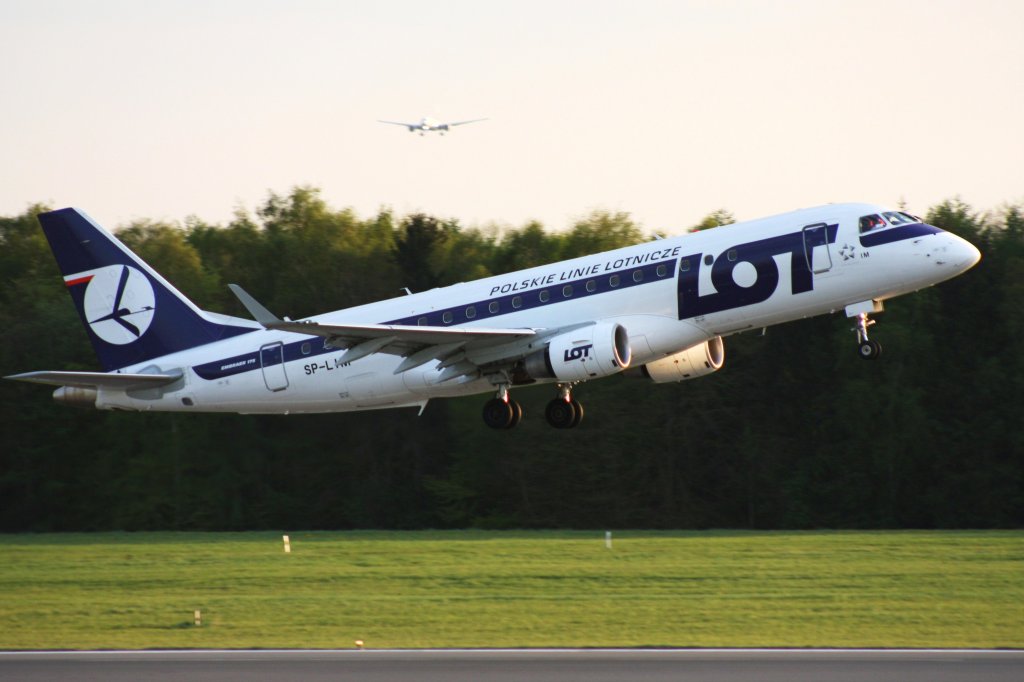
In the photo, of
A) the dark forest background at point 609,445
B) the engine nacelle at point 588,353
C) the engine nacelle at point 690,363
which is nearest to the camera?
the engine nacelle at point 588,353

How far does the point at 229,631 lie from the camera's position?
22.3 metres

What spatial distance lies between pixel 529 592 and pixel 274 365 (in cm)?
1133

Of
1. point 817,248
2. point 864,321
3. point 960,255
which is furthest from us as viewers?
point 864,321

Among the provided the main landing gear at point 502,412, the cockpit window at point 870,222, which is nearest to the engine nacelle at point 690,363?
the main landing gear at point 502,412

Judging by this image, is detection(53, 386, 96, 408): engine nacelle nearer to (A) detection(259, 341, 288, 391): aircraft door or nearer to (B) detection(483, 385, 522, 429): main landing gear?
(A) detection(259, 341, 288, 391): aircraft door

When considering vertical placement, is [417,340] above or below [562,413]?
above

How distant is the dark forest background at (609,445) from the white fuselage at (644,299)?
2443 cm

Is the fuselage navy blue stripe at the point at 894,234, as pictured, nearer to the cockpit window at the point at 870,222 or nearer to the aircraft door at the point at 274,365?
the cockpit window at the point at 870,222

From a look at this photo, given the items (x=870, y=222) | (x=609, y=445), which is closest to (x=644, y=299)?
(x=870, y=222)

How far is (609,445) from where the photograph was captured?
6075 cm

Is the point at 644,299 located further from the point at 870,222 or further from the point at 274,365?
the point at 274,365

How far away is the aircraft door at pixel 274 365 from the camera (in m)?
34.2

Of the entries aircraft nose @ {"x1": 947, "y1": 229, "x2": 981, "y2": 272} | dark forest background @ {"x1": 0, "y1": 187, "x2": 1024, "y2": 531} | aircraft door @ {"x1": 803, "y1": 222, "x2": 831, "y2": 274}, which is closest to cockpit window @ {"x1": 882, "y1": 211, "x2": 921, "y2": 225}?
aircraft nose @ {"x1": 947, "y1": 229, "x2": 981, "y2": 272}

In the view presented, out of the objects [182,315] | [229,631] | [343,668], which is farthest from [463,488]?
[343,668]
